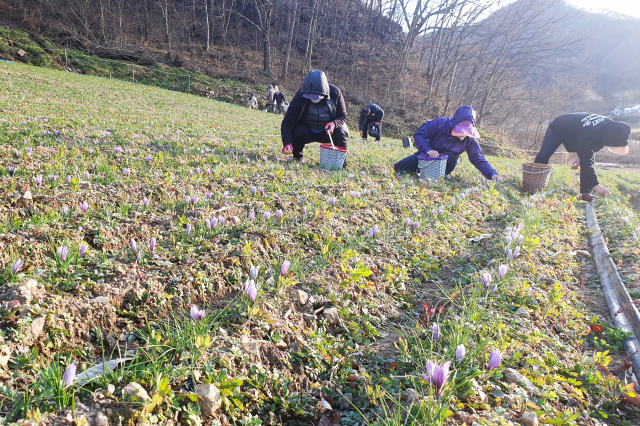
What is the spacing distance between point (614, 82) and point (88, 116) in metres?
117

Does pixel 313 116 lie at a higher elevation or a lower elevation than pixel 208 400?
higher

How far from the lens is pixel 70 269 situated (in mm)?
2256

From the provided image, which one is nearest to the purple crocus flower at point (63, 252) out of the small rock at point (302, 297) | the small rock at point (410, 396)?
the small rock at point (302, 297)

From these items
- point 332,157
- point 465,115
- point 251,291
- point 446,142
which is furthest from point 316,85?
point 251,291

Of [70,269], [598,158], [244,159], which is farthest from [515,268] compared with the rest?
[598,158]

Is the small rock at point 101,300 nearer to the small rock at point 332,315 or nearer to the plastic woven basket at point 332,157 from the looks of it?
the small rock at point 332,315

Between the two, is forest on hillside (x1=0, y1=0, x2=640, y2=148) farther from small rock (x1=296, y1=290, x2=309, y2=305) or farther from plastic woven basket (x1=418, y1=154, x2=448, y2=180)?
small rock (x1=296, y1=290, x2=309, y2=305)

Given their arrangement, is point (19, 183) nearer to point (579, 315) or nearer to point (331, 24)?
point (579, 315)

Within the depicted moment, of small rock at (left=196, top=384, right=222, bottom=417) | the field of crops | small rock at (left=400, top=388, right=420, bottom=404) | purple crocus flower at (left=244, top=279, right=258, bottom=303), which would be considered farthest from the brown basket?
small rock at (left=196, top=384, right=222, bottom=417)

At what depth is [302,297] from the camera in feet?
7.98

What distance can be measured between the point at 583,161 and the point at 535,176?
1.17m

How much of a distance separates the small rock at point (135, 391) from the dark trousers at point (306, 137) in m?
6.10

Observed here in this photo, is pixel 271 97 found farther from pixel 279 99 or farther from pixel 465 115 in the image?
pixel 465 115

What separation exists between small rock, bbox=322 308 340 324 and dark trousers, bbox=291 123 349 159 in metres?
5.22
